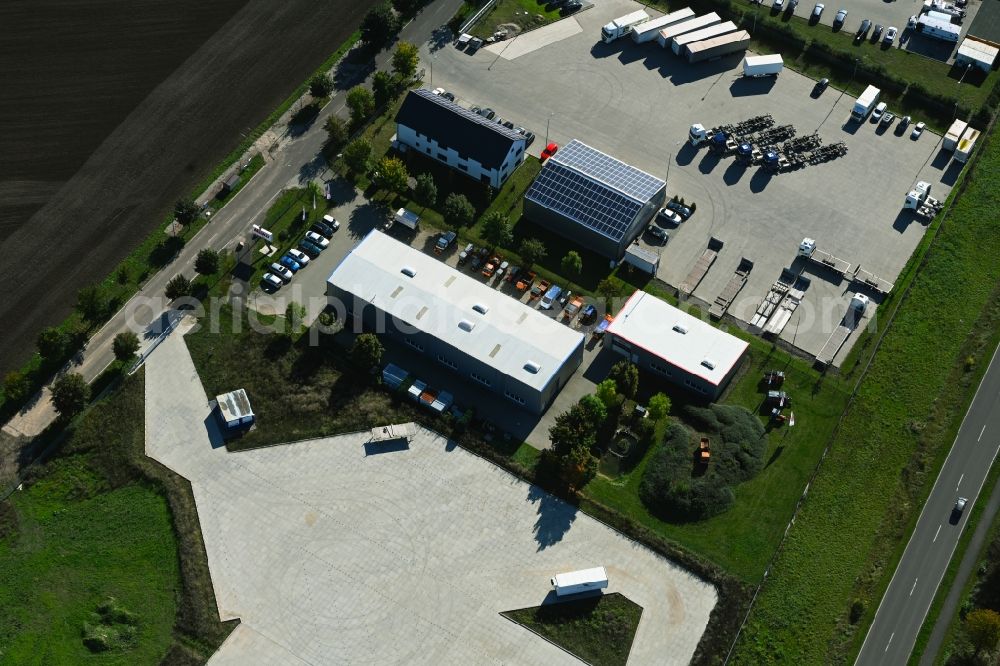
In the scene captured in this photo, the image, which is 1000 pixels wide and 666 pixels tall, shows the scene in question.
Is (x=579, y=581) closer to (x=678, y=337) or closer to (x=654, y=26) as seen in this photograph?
(x=678, y=337)

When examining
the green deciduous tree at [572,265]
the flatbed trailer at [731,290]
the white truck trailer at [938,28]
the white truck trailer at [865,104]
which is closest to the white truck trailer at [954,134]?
the white truck trailer at [865,104]

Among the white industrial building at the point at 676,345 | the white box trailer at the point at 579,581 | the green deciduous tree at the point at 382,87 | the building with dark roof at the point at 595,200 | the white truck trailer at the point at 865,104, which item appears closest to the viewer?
the white box trailer at the point at 579,581

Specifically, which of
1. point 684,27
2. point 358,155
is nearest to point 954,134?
point 684,27

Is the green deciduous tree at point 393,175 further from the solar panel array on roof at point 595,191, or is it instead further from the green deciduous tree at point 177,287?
the green deciduous tree at point 177,287

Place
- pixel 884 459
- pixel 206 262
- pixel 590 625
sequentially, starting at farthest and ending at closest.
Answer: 1. pixel 206 262
2. pixel 884 459
3. pixel 590 625

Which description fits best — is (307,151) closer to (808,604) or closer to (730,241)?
(730,241)

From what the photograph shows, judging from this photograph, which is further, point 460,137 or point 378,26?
point 378,26

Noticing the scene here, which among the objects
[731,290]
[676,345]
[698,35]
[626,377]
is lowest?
[626,377]

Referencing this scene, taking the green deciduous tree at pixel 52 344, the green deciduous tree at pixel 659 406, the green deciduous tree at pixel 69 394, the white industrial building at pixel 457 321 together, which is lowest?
the green deciduous tree at pixel 69 394
